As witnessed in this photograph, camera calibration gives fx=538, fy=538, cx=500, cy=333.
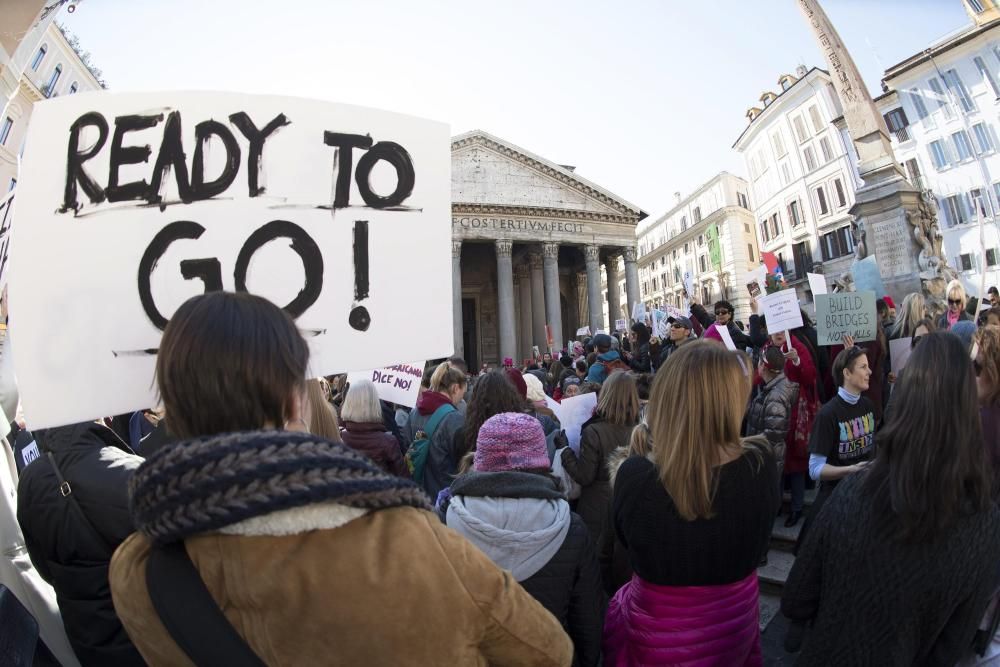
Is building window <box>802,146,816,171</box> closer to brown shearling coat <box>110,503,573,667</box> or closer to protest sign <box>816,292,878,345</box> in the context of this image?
protest sign <box>816,292,878,345</box>

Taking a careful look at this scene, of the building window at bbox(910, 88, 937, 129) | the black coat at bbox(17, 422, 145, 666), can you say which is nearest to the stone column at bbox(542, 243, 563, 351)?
the building window at bbox(910, 88, 937, 129)

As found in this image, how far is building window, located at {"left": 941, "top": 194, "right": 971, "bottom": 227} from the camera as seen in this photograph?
28.8 m

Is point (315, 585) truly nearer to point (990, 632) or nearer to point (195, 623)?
point (195, 623)

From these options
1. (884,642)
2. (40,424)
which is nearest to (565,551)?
(884,642)

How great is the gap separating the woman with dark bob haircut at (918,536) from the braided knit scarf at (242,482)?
5.24 feet

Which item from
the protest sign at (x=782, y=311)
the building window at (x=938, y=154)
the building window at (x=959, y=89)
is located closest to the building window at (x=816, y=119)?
the building window at (x=938, y=154)

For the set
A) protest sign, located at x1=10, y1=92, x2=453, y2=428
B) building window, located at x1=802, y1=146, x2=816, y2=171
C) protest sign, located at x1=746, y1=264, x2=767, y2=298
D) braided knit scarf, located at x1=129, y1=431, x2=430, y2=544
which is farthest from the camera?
building window, located at x1=802, y1=146, x2=816, y2=171

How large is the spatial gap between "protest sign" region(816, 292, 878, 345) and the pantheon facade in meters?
20.7

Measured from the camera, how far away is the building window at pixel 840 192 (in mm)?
32969

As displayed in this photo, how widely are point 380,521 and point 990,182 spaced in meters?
38.6

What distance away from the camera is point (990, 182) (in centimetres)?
2823

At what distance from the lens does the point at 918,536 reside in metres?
1.60

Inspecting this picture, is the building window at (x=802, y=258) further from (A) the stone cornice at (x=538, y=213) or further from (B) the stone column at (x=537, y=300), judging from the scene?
(B) the stone column at (x=537, y=300)

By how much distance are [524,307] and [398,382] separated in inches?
1099
